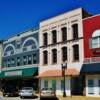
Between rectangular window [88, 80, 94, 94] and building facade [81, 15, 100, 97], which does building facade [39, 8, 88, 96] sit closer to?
building facade [81, 15, 100, 97]

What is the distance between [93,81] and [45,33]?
12.1m

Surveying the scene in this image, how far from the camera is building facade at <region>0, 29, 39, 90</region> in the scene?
4928 cm

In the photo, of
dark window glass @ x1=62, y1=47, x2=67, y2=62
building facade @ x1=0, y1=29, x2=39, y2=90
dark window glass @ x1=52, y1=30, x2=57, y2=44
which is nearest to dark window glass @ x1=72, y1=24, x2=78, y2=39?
dark window glass @ x1=62, y1=47, x2=67, y2=62

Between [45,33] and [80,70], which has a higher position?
[45,33]

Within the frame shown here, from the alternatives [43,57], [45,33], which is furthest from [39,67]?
[45,33]

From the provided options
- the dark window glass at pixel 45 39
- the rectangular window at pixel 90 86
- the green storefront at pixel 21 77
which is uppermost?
the dark window glass at pixel 45 39

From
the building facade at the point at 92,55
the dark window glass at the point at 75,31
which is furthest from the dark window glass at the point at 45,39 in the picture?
the building facade at the point at 92,55

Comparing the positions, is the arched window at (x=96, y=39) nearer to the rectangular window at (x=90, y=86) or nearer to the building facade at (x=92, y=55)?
the building facade at (x=92, y=55)

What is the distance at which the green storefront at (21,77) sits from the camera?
160ft

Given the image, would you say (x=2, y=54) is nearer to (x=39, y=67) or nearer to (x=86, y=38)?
(x=39, y=67)

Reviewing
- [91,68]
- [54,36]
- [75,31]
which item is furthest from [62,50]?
[91,68]

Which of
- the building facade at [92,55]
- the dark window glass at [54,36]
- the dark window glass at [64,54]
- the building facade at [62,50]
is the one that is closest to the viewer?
the building facade at [92,55]

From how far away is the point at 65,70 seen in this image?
42.4 m

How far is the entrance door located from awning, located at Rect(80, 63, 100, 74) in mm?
1794
